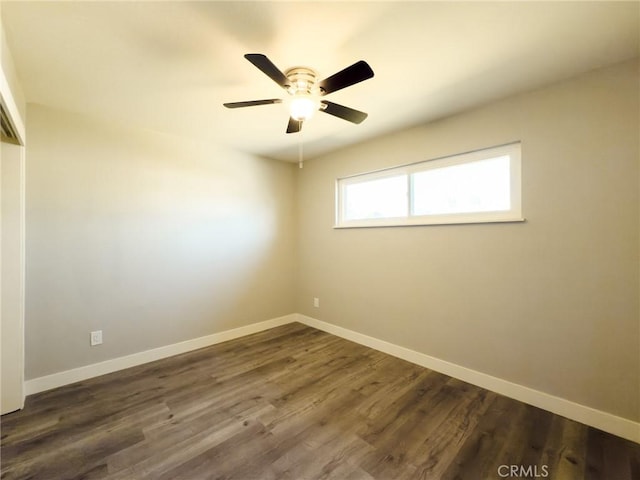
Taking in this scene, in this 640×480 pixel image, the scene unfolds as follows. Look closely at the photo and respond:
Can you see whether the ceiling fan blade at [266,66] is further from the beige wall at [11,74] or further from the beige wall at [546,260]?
the beige wall at [546,260]

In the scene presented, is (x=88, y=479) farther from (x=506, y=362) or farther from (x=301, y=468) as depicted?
(x=506, y=362)

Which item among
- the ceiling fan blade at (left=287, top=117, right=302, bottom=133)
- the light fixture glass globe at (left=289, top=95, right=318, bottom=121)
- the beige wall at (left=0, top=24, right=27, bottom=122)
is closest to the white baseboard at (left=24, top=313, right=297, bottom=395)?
the beige wall at (left=0, top=24, right=27, bottom=122)

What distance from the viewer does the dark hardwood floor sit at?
1.43 meters

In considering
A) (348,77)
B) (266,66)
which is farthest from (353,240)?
(266,66)

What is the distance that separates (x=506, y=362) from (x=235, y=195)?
3174 millimetres

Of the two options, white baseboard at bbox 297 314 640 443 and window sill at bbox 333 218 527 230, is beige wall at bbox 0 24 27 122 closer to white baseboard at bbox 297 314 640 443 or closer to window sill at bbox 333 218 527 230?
window sill at bbox 333 218 527 230

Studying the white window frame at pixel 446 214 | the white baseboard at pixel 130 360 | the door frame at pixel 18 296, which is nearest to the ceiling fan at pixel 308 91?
the white window frame at pixel 446 214

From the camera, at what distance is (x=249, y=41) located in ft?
4.93

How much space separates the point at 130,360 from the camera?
255 cm

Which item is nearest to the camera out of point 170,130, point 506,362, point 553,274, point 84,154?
point 553,274

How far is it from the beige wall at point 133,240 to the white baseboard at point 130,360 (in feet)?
0.18

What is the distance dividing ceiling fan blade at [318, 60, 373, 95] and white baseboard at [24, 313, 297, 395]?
111 inches

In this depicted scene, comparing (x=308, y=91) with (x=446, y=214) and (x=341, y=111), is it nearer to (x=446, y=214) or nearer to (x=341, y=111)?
(x=341, y=111)

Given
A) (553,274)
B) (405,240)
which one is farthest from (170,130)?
(553,274)
